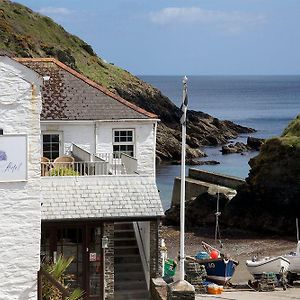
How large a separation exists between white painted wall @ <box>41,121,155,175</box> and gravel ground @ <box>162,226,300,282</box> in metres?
9.62

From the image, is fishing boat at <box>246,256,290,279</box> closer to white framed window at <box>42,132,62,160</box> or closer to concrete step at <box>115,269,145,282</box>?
concrete step at <box>115,269,145,282</box>

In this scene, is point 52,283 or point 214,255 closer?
point 52,283

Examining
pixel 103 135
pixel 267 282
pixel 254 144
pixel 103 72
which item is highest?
pixel 103 72

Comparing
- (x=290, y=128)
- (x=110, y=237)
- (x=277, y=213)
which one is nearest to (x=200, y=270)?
(x=110, y=237)

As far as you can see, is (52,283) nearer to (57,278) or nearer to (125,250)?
(57,278)

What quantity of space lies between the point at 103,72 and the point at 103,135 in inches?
3371

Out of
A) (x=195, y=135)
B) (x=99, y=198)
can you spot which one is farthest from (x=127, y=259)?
(x=195, y=135)

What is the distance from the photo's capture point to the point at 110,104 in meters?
27.2

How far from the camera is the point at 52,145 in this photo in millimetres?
26625

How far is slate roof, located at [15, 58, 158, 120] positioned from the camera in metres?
26.6

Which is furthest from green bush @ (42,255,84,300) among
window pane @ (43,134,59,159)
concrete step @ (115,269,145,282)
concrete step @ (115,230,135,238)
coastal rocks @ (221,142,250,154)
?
coastal rocks @ (221,142,250,154)

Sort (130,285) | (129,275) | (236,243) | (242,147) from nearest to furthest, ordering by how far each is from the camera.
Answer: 1. (130,285)
2. (129,275)
3. (236,243)
4. (242,147)

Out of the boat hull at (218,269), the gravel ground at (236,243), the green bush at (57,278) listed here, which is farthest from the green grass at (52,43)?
the green bush at (57,278)

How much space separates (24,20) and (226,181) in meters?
67.9
